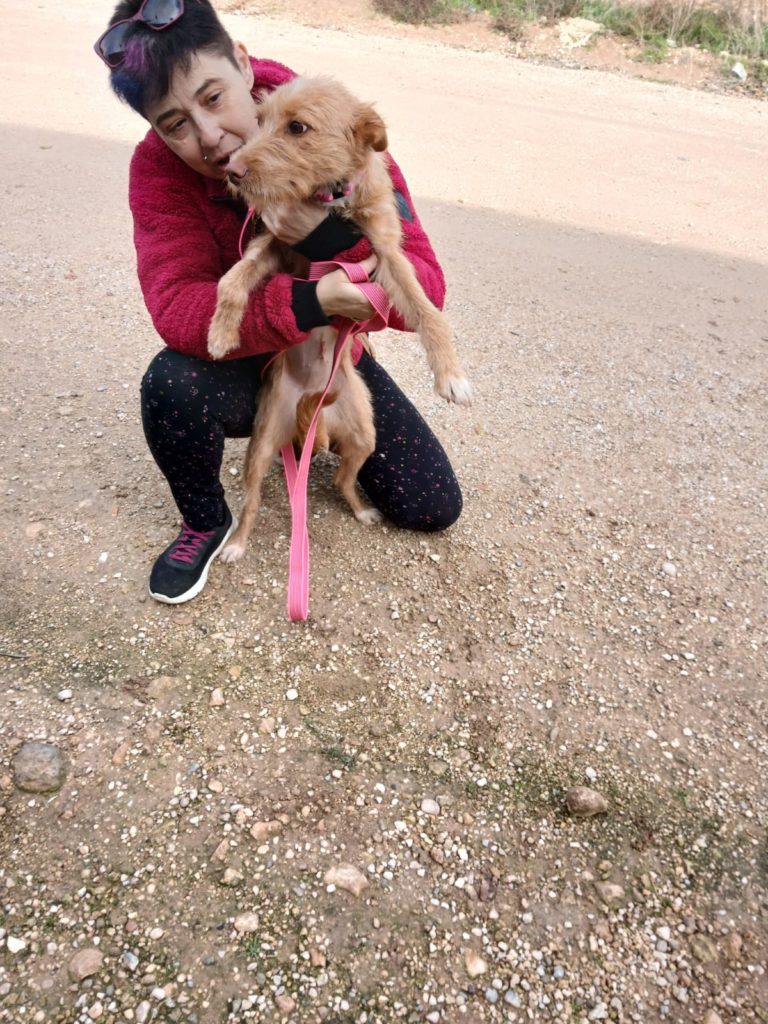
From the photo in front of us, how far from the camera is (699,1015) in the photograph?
1.75 meters

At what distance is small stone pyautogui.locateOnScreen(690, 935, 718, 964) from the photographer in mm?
1840

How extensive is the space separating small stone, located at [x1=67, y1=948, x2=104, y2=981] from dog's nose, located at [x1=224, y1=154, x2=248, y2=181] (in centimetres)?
206

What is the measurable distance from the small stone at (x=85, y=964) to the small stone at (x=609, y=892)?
1.27 m

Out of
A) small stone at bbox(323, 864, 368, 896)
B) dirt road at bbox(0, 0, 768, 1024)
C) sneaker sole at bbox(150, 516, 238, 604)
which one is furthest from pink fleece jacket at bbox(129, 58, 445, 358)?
small stone at bbox(323, 864, 368, 896)

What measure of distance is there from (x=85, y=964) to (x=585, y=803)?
53.7 inches

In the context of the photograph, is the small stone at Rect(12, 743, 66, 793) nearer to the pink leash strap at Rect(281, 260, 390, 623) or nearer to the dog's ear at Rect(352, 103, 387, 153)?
the pink leash strap at Rect(281, 260, 390, 623)

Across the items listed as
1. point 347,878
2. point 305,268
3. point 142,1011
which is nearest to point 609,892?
point 347,878

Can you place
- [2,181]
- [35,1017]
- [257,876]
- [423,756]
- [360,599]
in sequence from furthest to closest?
[2,181] < [360,599] < [423,756] < [257,876] < [35,1017]

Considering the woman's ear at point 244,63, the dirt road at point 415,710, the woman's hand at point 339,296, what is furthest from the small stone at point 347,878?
the woman's ear at point 244,63

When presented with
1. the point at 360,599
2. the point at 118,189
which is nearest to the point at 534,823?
the point at 360,599

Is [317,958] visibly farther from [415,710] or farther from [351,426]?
[351,426]

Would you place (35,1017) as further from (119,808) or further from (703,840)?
(703,840)

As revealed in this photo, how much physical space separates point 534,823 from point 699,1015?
571 mm

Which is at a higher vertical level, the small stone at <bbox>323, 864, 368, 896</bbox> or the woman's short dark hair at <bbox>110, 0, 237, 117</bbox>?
the woman's short dark hair at <bbox>110, 0, 237, 117</bbox>
